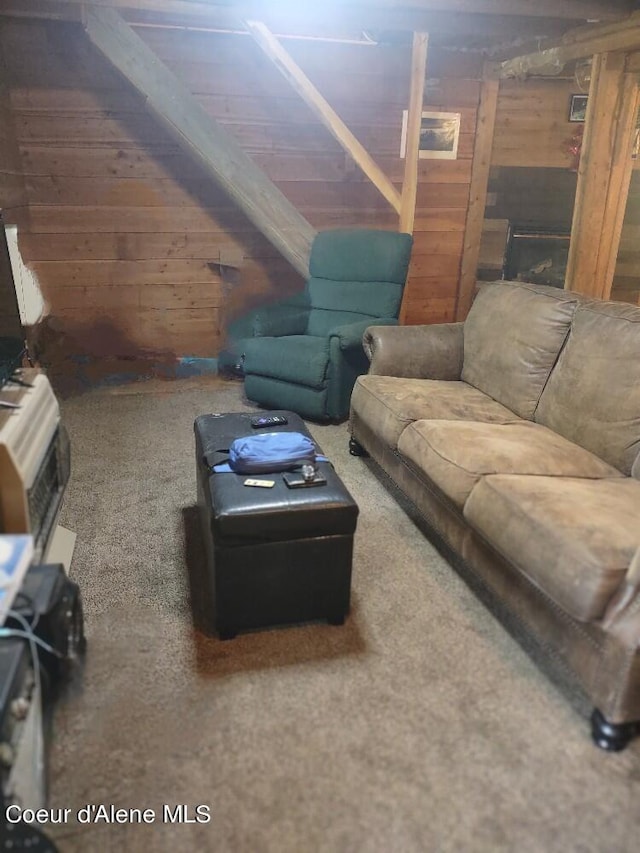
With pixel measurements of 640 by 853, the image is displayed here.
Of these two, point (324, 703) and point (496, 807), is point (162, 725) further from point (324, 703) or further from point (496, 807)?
point (496, 807)

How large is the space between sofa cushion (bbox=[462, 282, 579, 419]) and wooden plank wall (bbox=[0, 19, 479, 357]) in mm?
2015

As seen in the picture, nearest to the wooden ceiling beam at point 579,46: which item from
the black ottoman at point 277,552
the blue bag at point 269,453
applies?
the blue bag at point 269,453

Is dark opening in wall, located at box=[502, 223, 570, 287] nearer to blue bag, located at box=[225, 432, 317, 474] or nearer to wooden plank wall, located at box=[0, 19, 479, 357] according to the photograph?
wooden plank wall, located at box=[0, 19, 479, 357]

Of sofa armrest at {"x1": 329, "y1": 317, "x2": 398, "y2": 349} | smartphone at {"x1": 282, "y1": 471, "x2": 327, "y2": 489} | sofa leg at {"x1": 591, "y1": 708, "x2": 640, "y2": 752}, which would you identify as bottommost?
sofa leg at {"x1": 591, "y1": 708, "x2": 640, "y2": 752}

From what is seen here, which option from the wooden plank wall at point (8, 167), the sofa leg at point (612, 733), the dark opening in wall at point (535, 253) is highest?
the wooden plank wall at point (8, 167)

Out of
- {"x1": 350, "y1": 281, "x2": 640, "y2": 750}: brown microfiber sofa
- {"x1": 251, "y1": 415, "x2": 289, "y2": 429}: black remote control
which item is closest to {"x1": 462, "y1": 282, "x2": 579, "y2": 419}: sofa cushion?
{"x1": 350, "y1": 281, "x2": 640, "y2": 750}: brown microfiber sofa

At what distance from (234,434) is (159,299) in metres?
2.58

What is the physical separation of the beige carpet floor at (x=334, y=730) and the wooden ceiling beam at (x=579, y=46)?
115 inches

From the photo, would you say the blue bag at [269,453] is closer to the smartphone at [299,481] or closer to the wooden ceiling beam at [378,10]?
the smartphone at [299,481]

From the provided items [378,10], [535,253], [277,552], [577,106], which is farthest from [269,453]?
[577,106]

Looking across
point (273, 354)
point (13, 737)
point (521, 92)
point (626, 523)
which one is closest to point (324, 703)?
point (13, 737)

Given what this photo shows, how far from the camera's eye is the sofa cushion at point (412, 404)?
261cm

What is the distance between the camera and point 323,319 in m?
4.14

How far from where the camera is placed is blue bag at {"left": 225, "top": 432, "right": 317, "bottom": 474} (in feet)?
6.64
